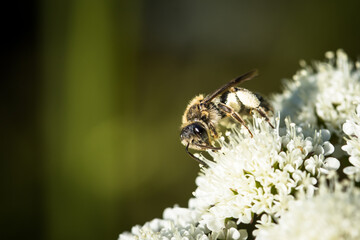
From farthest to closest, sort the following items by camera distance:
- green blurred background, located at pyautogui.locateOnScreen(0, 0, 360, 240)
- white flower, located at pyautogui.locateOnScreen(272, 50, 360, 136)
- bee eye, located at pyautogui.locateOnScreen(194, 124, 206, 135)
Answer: green blurred background, located at pyautogui.locateOnScreen(0, 0, 360, 240) → white flower, located at pyautogui.locateOnScreen(272, 50, 360, 136) → bee eye, located at pyautogui.locateOnScreen(194, 124, 206, 135)

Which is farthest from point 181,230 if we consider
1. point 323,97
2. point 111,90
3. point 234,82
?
point 111,90

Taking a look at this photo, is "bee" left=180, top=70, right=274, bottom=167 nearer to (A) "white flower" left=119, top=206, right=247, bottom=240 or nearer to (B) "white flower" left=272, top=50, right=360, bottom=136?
(A) "white flower" left=119, top=206, right=247, bottom=240

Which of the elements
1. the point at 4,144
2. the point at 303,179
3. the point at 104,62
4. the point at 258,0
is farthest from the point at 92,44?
the point at 303,179

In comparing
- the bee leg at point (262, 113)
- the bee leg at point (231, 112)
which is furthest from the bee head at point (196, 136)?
the bee leg at point (262, 113)

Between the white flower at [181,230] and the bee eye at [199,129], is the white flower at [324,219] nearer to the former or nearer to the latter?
the white flower at [181,230]

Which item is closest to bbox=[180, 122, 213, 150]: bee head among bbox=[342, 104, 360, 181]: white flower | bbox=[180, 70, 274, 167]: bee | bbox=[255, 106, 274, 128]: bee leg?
bbox=[180, 70, 274, 167]: bee

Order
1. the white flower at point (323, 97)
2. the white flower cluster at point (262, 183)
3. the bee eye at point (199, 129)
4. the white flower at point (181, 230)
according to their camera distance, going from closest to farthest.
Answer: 1. the white flower cluster at point (262, 183)
2. the white flower at point (181, 230)
3. the bee eye at point (199, 129)
4. the white flower at point (323, 97)
